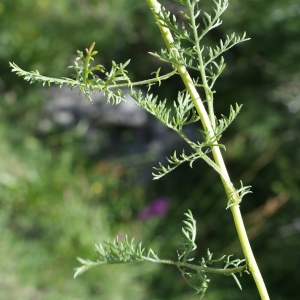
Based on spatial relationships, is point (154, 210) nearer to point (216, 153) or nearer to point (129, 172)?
point (129, 172)

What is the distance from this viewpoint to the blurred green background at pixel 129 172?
143 centimetres

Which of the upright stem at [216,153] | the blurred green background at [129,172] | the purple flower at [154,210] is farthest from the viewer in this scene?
the purple flower at [154,210]

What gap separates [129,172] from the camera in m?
1.81

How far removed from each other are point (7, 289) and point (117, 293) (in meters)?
0.36

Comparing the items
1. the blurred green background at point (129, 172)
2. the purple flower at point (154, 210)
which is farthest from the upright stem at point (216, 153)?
the purple flower at point (154, 210)

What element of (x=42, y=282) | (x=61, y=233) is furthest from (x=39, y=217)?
(x=42, y=282)

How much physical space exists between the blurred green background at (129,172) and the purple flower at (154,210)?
0.03m

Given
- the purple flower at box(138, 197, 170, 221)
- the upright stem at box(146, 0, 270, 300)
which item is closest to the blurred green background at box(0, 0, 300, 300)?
the purple flower at box(138, 197, 170, 221)

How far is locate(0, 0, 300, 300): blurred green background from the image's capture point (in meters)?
1.43

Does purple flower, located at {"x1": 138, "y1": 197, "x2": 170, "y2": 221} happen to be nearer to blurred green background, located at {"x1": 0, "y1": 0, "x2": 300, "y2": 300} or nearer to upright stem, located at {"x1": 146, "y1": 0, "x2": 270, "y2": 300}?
blurred green background, located at {"x1": 0, "y1": 0, "x2": 300, "y2": 300}

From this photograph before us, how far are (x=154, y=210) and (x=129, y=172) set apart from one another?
0.74 feet

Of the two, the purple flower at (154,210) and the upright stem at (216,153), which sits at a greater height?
the purple flower at (154,210)

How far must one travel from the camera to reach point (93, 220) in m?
1.53

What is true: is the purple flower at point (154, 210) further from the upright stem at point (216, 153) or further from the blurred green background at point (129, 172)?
the upright stem at point (216, 153)
